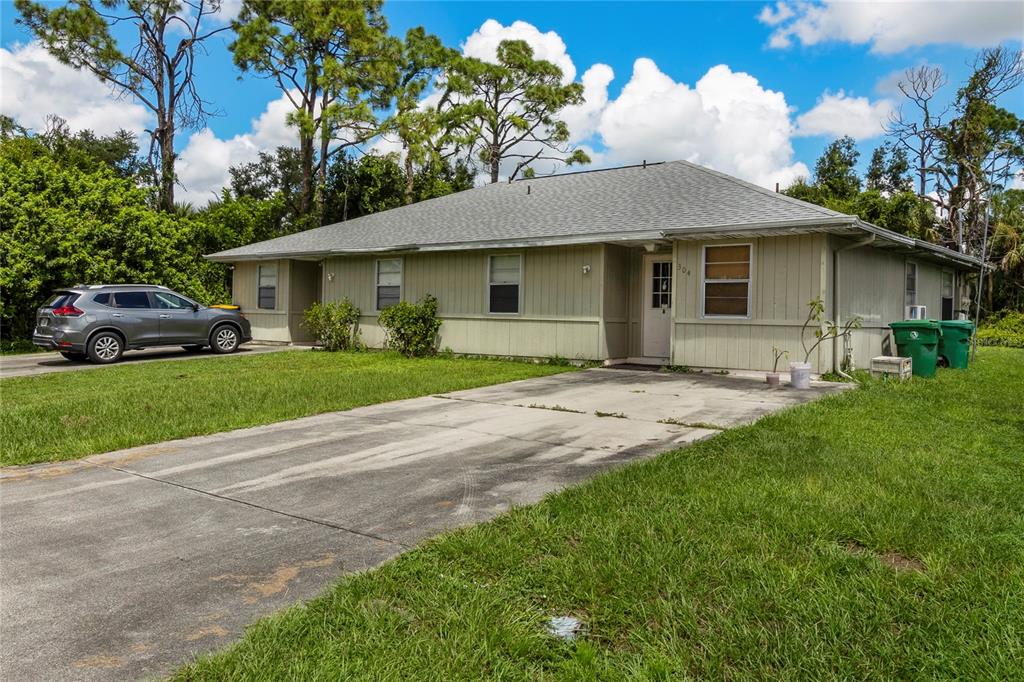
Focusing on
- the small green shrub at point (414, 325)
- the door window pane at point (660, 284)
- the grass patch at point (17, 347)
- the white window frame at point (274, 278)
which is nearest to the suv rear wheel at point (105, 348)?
the grass patch at point (17, 347)

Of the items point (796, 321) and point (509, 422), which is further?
point (796, 321)

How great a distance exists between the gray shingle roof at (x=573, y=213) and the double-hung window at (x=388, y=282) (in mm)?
551

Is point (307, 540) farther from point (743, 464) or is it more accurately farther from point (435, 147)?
point (435, 147)

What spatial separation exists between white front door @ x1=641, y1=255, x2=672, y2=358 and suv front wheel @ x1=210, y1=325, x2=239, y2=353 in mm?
9694

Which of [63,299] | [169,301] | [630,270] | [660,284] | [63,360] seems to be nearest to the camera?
[63,299]

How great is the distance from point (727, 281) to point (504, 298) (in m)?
4.81

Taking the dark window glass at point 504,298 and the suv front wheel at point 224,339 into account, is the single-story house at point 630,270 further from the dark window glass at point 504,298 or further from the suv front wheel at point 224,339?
the suv front wheel at point 224,339

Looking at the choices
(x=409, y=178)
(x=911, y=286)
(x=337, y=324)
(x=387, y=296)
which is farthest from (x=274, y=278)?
(x=911, y=286)

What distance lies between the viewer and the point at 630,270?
522 inches

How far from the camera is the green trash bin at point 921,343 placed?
10.8 m

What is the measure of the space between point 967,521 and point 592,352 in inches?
363

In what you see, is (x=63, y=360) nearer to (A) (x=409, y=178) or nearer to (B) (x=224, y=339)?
(B) (x=224, y=339)

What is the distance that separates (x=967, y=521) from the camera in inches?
136

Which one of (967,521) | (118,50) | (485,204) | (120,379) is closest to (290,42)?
(118,50)
